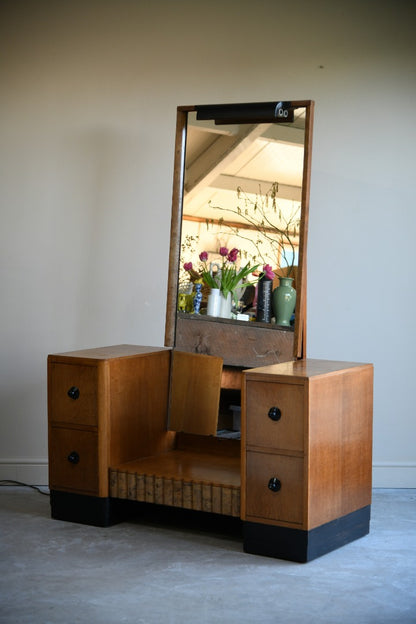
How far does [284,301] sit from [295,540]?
0.94 m

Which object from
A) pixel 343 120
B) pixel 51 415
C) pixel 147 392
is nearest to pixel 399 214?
pixel 343 120

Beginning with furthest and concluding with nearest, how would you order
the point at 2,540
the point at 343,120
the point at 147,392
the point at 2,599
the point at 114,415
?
the point at 343,120
the point at 147,392
the point at 114,415
the point at 2,540
the point at 2,599

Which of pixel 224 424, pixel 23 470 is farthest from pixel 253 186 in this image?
pixel 23 470

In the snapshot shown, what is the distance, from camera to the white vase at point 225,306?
10.7 feet

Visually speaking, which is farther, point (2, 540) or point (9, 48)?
point (9, 48)

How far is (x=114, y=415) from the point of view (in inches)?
121

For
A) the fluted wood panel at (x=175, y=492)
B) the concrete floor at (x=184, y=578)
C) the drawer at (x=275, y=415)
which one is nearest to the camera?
the concrete floor at (x=184, y=578)

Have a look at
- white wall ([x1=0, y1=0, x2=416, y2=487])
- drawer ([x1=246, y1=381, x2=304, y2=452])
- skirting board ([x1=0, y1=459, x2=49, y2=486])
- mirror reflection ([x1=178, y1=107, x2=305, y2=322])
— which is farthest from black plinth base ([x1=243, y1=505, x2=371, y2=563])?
skirting board ([x1=0, y1=459, x2=49, y2=486])

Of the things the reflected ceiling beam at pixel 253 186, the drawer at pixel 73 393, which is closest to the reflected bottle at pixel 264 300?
the reflected ceiling beam at pixel 253 186

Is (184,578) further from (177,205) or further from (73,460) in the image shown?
(177,205)

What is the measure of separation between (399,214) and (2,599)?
8.22 feet

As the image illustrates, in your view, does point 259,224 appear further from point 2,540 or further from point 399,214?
point 2,540

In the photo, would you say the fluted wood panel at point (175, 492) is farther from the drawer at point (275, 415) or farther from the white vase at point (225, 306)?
the white vase at point (225, 306)

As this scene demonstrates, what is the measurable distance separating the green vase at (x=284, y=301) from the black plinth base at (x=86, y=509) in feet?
3.20
